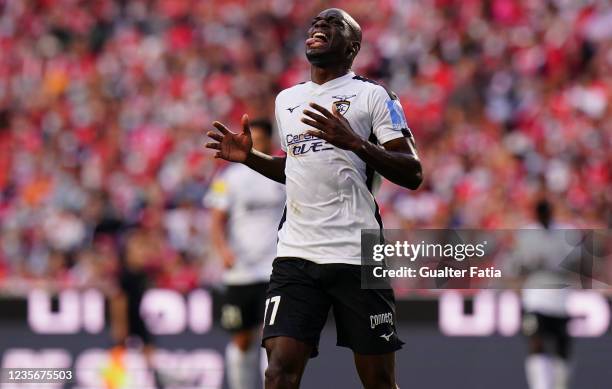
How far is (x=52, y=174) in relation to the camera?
50.5 feet

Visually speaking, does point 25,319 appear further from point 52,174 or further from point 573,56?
point 573,56

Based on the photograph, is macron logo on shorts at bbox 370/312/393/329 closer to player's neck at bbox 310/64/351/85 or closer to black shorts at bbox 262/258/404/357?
black shorts at bbox 262/258/404/357

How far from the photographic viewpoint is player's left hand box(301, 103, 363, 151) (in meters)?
5.50

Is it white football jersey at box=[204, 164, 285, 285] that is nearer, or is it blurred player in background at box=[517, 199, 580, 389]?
white football jersey at box=[204, 164, 285, 285]

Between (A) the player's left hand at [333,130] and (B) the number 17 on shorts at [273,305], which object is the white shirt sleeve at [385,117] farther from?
(B) the number 17 on shorts at [273,305]

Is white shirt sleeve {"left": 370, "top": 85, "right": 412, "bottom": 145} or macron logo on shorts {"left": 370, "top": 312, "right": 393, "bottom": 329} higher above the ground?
white shirt sleeve {"left": 370, "top": 85, "right": 412, "bottom": 145}

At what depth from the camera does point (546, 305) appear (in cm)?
972

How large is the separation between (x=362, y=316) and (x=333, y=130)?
3.12ft

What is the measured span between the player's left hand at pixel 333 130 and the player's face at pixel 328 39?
0.50 meters

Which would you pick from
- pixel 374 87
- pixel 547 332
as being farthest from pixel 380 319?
pixel 547 332

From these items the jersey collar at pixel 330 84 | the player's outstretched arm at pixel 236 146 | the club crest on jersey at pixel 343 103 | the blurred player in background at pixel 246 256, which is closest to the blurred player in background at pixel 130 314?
the blurred player in background at pixel 246 256

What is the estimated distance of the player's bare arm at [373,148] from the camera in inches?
217

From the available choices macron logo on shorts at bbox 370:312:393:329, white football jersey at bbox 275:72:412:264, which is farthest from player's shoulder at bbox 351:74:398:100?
macron logo on shorts at bbox 370:312:393:329

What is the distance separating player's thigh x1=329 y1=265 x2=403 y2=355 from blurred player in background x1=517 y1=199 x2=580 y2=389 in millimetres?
3833
